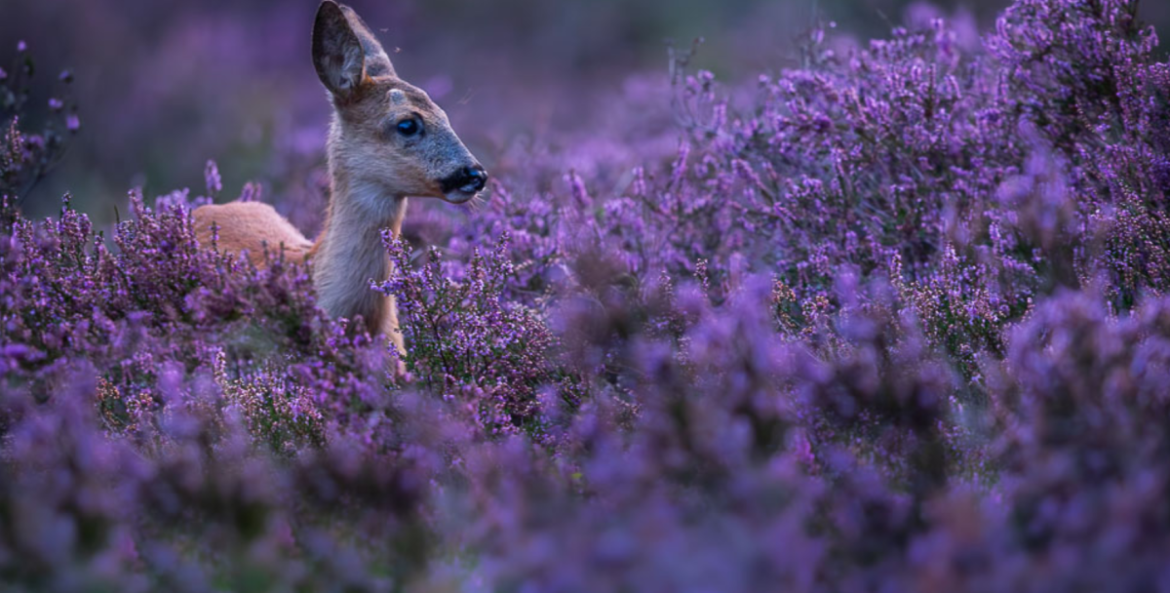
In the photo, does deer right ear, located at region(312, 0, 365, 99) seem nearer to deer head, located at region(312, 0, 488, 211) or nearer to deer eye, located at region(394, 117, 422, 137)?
deer head, located at region(312, 0, 488, 211)

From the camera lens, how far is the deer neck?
5445mm

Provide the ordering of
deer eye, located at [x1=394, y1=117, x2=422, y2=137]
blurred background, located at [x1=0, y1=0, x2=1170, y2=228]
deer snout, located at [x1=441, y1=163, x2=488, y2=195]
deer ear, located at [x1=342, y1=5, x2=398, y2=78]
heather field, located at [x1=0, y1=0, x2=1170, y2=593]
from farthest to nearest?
blurred background, located at [x1=0, y1=0, x2=1170, y2=228]
deer ear, located at [x1=342, y1=5, x2=398, y2=78]
deer eye, located at [x1=394, y1=117, x2=422, y2=137]
deer snout, located at [x1=441, y1=163, x2=488, y2=195]
heather field, located at [x1=0, y1=0, x2=1170, y2=593]

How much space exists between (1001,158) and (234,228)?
13.3 feet

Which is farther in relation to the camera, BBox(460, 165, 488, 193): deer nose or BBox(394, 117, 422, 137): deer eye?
BBox(394, 117, 422, 137): deer eye

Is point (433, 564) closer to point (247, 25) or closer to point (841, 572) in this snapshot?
point (841, 572)

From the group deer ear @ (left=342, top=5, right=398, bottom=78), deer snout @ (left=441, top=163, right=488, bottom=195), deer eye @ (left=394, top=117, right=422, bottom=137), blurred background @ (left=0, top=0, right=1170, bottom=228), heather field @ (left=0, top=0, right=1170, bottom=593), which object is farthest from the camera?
blurred background @ (left=0, top=0, right=1170, bottom=228)

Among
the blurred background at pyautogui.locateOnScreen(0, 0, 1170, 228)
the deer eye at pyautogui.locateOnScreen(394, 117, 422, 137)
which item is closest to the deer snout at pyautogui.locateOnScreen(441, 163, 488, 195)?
the deer eye at pyautogui.locateOnScreen(394, 117, 422, 137)

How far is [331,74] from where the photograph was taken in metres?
5.68

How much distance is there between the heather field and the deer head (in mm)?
654

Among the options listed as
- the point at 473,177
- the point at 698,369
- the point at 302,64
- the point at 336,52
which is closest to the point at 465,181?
the point at 473,177

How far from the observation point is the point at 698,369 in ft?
11.9

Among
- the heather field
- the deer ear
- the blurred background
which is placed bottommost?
the heather field

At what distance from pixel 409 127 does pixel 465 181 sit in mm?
437

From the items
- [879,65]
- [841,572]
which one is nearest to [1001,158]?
[879,65]
